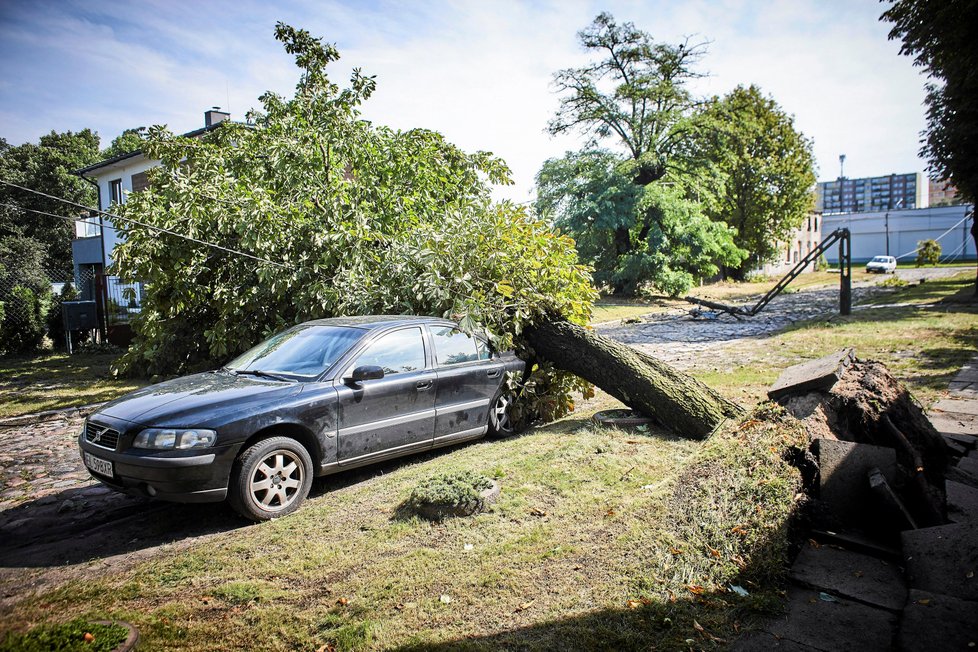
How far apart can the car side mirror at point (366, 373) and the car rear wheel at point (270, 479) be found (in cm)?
75

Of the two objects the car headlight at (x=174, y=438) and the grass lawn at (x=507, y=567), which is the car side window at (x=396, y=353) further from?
the car headlight at (x=174, y=438)

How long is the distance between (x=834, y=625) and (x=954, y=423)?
179 inches

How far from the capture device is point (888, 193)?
196m

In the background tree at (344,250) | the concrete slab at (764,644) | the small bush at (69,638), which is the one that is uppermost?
the background tree at (344,250)

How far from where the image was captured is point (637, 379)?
700 centimetres

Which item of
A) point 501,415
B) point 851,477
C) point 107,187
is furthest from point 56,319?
point 851,477

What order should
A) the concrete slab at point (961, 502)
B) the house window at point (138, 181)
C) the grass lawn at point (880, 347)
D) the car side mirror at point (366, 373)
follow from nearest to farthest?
1. the concrete slab at point (961, 502)
2. the car side mirror at point (366, 373)
3. the grass lawn at point (880, 347)
4. the house window at point (138, 181)

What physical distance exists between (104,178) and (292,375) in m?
26.5

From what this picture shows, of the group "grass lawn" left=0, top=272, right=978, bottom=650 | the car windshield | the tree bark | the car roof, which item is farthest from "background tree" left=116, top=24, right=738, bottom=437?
"grass lawn" left=0, top=272, right=978, bottom=650

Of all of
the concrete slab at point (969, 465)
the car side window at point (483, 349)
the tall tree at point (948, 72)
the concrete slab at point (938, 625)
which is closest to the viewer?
the concrete slab at point (938, 625)

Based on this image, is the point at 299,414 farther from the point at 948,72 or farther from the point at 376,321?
the point at 948,72

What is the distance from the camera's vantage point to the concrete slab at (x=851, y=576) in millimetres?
3572

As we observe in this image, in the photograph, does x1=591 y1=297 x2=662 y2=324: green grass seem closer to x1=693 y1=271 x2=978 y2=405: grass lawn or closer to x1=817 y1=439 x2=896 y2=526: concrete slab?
x1=693 y1=271 x2=978 y2=405: grass lawn

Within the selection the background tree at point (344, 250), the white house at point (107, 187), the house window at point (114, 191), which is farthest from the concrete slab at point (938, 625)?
the house window at point (114, 191)
